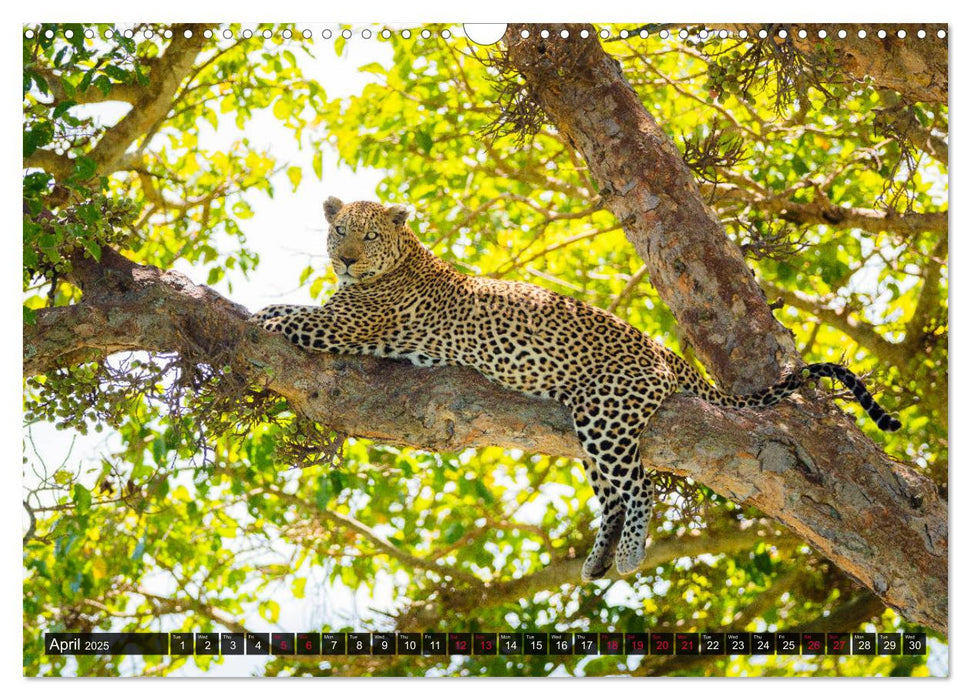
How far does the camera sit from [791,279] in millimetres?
8125

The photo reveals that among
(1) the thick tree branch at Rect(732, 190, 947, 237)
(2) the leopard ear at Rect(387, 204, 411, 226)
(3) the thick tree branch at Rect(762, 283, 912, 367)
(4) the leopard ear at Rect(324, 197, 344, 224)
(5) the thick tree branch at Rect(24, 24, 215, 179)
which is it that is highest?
(5) the thick tree branch at Rect(24, 24, 215, 179)

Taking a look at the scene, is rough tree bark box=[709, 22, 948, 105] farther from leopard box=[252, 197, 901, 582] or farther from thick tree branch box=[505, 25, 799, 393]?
leopard box=[252, 197, 901, 582]

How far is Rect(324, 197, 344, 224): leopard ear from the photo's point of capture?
589 centimetres

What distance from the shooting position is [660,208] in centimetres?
559

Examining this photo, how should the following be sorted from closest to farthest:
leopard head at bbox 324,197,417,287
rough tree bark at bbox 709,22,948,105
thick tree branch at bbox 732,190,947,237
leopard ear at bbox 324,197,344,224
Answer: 1. rough tree bark at bbox 709,22,948,105
2. leopard head at bbox 324,197,417,287
3. leopard ear at bbox 324,197,344,224
4. thick tree branch at bbox 732,190,947,237

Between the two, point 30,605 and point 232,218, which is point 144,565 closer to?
point 30,605

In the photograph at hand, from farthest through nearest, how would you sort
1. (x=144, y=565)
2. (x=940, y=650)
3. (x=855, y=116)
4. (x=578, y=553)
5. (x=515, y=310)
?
1. (x=855, y=116)
2. (x=578, y=553)
3. (x=144, y=565)
4. (x=515, y=310)
5. (x=940, y=650)

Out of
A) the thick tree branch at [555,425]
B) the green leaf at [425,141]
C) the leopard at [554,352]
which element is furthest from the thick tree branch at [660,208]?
the green leaf at [425,141]

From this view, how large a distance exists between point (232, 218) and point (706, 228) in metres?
3.21

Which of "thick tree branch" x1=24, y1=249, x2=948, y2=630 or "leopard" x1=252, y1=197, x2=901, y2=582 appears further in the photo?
"leopard" x1=252, y1=197, x2=901, y2=582

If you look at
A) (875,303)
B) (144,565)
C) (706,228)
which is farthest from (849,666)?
(144,565)

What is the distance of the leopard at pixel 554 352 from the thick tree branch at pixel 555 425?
10cm

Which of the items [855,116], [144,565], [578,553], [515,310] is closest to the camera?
[515,310]

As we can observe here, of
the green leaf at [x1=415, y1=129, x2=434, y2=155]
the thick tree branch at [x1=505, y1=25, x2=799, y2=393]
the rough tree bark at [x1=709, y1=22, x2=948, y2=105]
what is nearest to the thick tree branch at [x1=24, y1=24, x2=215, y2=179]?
the green leaf at [x1=415, y1=129, x2=434, y2=155]
